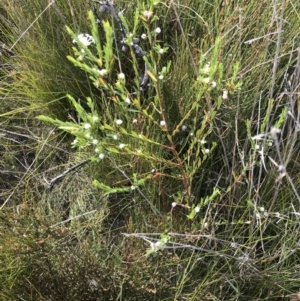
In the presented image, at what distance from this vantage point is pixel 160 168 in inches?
49.9

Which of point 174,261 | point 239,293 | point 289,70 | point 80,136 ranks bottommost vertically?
point 239,293

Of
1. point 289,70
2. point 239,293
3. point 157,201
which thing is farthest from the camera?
point 289,70

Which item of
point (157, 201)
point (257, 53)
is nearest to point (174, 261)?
point (157, 201)

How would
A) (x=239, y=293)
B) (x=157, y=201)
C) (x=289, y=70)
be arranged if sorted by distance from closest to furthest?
(x=239, y=293)
(x=157, y=201)
(x=289, y=70)

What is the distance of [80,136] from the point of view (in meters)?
1.07

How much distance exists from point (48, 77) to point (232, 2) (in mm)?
598

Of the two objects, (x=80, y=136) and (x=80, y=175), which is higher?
(x=80, y=136)

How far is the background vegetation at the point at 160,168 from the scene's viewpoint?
119cm

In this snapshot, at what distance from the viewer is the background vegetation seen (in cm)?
119

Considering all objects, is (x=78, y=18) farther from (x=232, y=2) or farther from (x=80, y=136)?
(x=80, y=136)

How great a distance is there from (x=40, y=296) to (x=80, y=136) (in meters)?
0.43

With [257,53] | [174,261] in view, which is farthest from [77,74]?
[174,261]

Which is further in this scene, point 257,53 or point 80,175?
point 80,175

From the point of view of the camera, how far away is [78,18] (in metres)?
1.50
